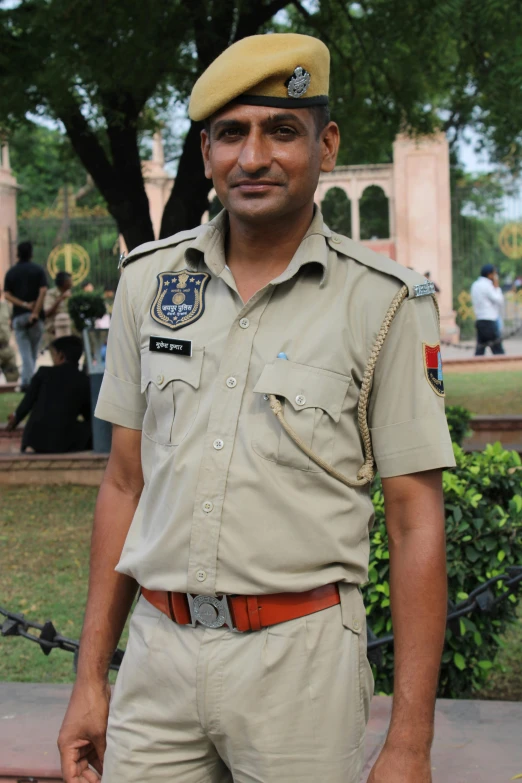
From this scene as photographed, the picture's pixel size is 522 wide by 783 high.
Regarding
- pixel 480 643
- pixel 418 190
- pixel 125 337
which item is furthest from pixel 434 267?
pixel 125 337

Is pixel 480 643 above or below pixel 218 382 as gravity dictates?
below

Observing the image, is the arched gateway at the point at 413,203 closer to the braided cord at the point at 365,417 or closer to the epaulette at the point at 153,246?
the epaulette at the point at 153,246

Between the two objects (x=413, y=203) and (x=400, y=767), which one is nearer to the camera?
(x=400, y=767)

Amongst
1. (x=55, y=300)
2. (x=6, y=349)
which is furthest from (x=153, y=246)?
(x=6, y=349)

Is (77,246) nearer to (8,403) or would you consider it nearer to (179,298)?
(8,403)

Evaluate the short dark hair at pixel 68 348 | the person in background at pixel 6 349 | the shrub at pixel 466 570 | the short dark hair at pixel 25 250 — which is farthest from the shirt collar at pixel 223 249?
the person in background at pixel 6 349

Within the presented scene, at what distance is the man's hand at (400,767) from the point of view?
68.2 inches

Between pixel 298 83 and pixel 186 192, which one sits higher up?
pixel 186 192

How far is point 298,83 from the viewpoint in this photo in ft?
6.32

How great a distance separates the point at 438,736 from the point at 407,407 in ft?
5.72

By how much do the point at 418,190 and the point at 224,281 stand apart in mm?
25266

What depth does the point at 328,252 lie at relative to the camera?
198 cm

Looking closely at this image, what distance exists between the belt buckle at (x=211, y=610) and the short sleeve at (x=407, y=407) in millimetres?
371

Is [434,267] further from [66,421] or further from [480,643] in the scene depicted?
[480,643]
